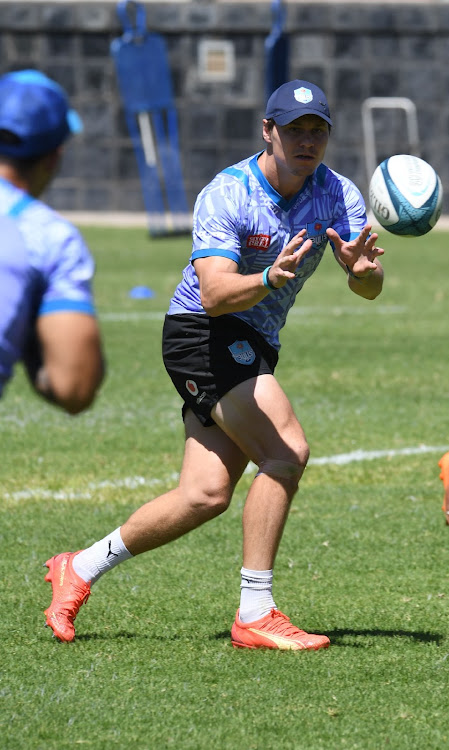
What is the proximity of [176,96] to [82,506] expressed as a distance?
23.3 meters

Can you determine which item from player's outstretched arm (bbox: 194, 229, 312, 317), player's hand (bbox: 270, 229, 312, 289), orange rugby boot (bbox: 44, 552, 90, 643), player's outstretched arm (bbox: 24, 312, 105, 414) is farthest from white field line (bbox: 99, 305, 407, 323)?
player's outstretched arm (bbox: 24, 312, 105, 414)

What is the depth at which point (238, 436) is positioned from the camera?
5.25 m

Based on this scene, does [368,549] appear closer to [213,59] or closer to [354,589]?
[354,589]

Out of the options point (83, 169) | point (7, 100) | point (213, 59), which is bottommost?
point (83, 169)

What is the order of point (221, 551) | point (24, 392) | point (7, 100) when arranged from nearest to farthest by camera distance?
point (7, 100) < point (221, 551) < point (24, 392)

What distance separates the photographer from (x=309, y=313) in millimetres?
15891

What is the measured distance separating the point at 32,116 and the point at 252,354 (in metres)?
2.05

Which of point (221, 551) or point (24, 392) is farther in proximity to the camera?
point (24, 392)

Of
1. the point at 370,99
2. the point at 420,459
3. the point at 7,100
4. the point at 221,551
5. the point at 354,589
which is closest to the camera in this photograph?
the point at 7,100

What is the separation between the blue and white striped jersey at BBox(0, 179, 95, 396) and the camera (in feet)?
11.3

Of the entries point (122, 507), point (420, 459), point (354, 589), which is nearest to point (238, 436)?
point (354, 589)

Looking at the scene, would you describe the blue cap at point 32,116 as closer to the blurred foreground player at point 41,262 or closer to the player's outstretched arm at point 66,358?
the blurred foreground player at point 41,262

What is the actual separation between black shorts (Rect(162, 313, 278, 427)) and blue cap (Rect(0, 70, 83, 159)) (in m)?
1.89

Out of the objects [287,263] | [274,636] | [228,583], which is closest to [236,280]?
[287,263]
